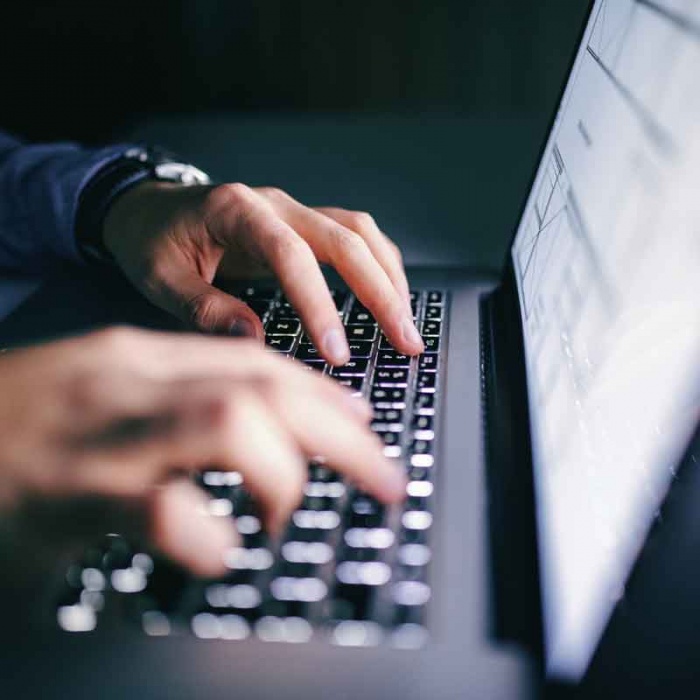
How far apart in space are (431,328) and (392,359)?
75 mm

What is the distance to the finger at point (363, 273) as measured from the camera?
619 mm

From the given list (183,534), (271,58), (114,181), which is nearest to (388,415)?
(183,534)

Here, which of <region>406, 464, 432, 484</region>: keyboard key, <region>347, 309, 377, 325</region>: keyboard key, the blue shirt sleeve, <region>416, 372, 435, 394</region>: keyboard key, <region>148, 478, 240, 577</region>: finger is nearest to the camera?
<region>148, 478, 240, 577</region>: finger

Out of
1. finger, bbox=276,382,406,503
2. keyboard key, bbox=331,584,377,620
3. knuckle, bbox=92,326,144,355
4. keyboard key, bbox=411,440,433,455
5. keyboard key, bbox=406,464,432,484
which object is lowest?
keyboard key, bbox=411,440,433,455

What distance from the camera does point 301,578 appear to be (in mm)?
400

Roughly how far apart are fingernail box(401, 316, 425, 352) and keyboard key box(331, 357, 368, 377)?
36 millimetres

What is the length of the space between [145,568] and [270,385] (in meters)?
0.11

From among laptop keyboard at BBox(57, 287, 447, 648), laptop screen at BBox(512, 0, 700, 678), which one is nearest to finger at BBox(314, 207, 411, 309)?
laptop screen at BBox(512, 0, 700, 678)

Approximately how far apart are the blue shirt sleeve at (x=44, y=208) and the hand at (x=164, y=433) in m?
0.45

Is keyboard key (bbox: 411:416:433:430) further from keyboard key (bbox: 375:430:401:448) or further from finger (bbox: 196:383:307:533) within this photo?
finger (bbox: 196:383:307:533)

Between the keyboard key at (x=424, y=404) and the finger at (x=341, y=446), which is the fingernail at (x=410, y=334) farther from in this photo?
the finger at (x=341, y=446)

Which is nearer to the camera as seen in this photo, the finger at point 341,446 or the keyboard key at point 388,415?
the finger at point 341,446

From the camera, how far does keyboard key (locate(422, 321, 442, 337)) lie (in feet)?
2.23

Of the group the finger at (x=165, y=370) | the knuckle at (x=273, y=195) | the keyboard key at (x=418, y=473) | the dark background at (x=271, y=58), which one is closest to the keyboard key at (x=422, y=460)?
the keyboard key at (x=418, y=473)
